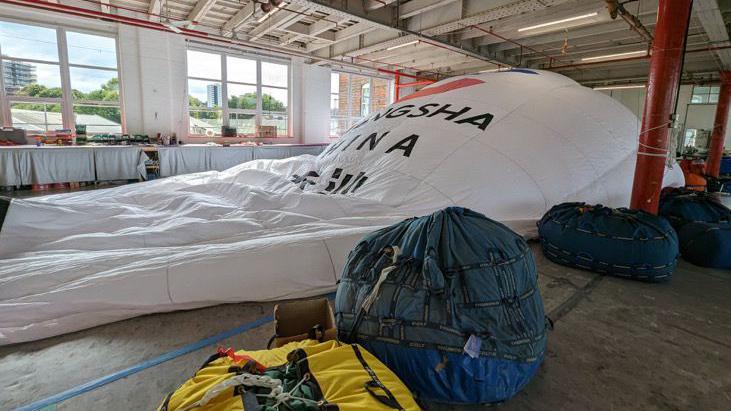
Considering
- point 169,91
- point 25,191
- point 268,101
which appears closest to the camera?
point 25,191

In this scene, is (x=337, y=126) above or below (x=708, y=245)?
above

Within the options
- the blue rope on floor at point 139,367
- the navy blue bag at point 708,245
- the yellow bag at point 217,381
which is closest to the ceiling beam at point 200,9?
the blue rope on floor at point 139,367

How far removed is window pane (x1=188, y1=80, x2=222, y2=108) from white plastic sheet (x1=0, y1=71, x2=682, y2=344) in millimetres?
5697

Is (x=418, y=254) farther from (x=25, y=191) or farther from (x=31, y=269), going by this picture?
(x=25, y=191)

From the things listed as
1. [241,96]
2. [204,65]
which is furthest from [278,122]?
[204,65]

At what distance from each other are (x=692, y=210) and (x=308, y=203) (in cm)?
355

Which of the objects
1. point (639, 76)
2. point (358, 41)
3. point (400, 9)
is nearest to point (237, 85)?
point (358, 41)

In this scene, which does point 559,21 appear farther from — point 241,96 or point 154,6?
point 241,96

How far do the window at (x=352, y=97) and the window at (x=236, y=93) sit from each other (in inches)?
83.2

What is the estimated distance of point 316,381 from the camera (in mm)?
1075

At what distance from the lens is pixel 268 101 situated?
1068cm

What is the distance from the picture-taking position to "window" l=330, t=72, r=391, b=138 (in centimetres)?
1283

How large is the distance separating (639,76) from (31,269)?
14709 mm

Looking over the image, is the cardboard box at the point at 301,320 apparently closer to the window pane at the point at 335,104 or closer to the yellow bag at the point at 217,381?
the yellow bag at the point at 217,381
